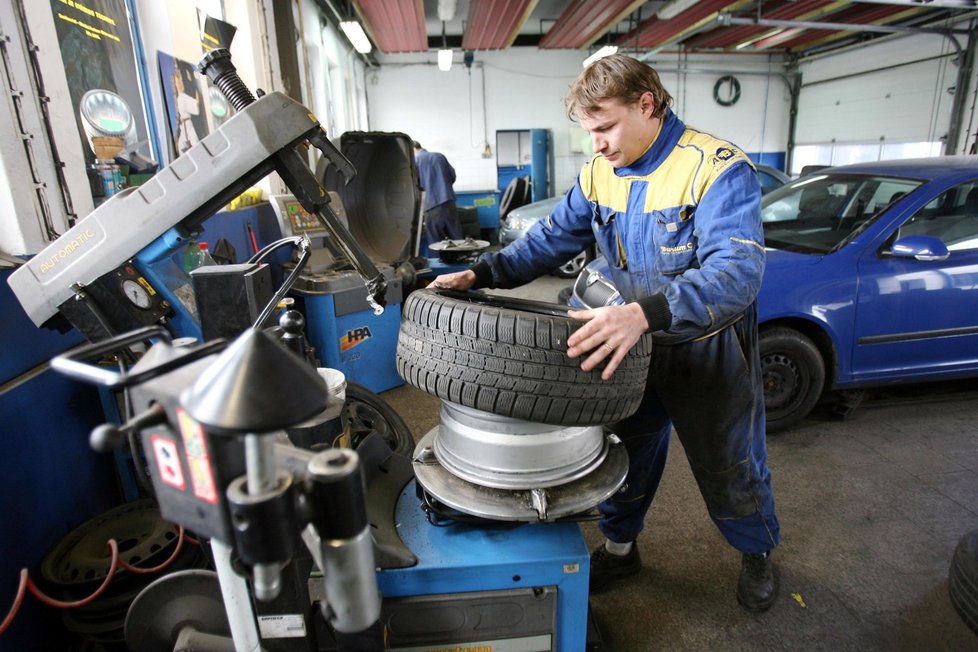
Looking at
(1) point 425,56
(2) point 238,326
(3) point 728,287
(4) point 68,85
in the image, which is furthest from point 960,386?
(1) point 425,56

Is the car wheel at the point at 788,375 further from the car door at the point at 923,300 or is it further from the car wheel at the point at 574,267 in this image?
the car wheel at the point at 574,267

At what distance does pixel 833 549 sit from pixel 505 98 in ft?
32.9

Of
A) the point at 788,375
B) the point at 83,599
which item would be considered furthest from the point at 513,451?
the point at 788,375

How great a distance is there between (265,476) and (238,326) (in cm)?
68

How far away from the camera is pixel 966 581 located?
157 centimetres

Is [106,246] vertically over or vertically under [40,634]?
over

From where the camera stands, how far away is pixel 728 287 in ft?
3.74

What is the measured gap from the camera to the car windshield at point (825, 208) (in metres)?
2.74

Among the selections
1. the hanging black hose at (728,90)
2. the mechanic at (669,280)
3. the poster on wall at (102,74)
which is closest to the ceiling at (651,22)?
the hanging black hose at (728,90)

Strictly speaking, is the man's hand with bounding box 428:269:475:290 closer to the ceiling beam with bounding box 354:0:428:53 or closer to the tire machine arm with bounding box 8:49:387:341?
the tire machine arm with bounding box 8:49:387:341

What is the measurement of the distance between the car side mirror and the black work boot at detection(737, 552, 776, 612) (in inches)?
63.9

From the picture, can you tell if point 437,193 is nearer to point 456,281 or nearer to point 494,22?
point 494,22

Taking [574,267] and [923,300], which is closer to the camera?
[923,300]

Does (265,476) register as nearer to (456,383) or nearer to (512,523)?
(456,383)
